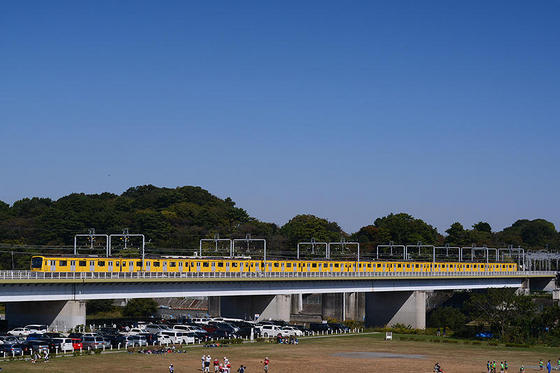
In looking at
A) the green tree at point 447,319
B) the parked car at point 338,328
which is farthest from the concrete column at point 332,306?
the parked car at point 338,328

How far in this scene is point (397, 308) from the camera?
385 ft

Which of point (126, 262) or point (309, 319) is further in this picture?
point (309, 319)

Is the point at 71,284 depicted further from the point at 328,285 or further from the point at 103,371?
the point at 328,285

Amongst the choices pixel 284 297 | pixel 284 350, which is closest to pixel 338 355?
pixel 284 350

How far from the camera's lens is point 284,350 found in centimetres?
7612

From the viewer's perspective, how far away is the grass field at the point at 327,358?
61.1m

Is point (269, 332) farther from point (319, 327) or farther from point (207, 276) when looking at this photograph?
point (319, 327)

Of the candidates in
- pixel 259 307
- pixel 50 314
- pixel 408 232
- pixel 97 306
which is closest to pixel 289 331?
pixel 259 307

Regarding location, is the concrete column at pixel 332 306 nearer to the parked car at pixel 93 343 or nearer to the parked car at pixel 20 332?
the parked car at pixel 20 332

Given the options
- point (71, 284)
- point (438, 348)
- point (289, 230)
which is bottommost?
point (438, 348)

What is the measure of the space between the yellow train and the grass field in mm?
15090

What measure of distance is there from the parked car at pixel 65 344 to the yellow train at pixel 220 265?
40.9ft

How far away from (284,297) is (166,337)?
27.6 meters

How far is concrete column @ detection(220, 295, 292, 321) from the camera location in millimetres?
103062
